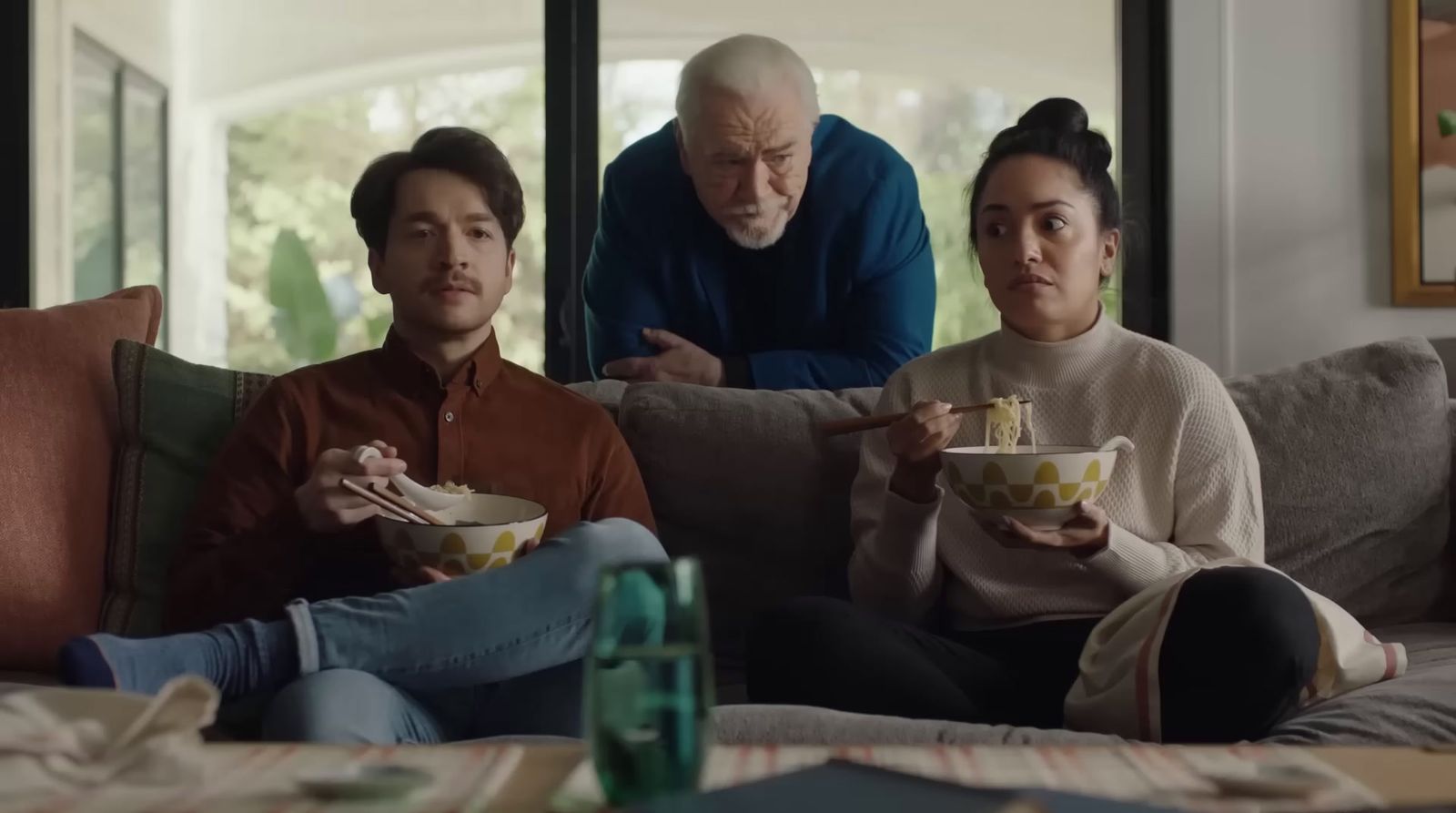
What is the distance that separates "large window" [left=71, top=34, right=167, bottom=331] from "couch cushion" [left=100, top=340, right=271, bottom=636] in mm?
1856

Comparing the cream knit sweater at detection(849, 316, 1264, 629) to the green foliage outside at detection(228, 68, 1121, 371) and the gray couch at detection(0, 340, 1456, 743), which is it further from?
the green foliage outside at detection(228, 68, 1121, 371)

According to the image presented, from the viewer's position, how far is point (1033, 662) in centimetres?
185

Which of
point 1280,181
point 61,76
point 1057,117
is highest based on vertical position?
point 61,76

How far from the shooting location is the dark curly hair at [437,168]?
6.50 feet

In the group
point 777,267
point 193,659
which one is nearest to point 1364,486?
point 777,267

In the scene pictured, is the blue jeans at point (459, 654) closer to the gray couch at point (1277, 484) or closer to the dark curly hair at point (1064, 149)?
the gray couch at point (1277, 484)

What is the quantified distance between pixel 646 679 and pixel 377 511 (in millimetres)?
968

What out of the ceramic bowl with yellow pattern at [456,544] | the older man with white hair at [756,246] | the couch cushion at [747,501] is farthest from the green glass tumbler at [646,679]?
the older man with white hair at [756,246]

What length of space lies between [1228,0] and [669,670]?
303cm

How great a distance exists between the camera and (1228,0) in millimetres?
3396

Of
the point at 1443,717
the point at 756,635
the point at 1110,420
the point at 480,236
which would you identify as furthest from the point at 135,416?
the point at 1443,717

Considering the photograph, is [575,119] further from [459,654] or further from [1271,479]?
[459,654]

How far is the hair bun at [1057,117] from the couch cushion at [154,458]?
3.74 ft

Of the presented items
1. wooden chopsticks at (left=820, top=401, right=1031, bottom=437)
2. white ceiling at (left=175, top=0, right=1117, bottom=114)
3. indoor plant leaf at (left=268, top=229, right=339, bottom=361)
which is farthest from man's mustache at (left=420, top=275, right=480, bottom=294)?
indoor plant leaf at (left=268, top=229, right=339, bottom=361)
